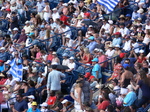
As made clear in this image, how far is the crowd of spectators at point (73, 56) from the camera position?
12.6 meters

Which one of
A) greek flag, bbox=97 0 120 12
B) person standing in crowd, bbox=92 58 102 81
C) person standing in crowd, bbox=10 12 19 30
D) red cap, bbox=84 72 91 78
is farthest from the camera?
person standing in crowd, bbox=10 12 19 30

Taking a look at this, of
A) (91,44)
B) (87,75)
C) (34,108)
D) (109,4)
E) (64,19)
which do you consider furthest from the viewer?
(64,19)

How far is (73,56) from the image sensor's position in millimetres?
17000

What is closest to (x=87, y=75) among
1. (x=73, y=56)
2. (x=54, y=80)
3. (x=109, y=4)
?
(x=54, y=80)

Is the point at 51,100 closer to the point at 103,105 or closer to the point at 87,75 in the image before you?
the point at 87,75

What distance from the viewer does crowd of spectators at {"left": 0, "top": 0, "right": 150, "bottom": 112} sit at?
1265 centimetres

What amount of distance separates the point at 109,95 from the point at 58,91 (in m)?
2.06

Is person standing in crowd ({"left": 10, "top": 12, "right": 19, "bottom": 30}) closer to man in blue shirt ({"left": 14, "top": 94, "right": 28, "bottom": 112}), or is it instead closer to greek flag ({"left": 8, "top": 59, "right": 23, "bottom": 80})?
greek flag ({"left": 8, "top": 59, "right": 23, "bottom": 80})

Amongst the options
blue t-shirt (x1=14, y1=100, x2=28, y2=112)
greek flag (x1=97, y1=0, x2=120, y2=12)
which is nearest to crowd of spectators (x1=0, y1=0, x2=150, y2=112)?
blue t-shirt (x1=14, y1=100, x2=28, y2=112)

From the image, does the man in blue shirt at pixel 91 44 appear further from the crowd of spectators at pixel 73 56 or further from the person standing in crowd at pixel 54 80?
the person standing in crowd at pixel 54 80

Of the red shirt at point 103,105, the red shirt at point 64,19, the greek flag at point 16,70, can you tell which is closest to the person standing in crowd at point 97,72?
the greek flag at point 16,70

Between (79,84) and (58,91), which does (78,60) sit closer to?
(58,91)

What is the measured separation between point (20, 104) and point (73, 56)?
399 cm

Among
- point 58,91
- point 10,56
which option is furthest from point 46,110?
point 10,56
